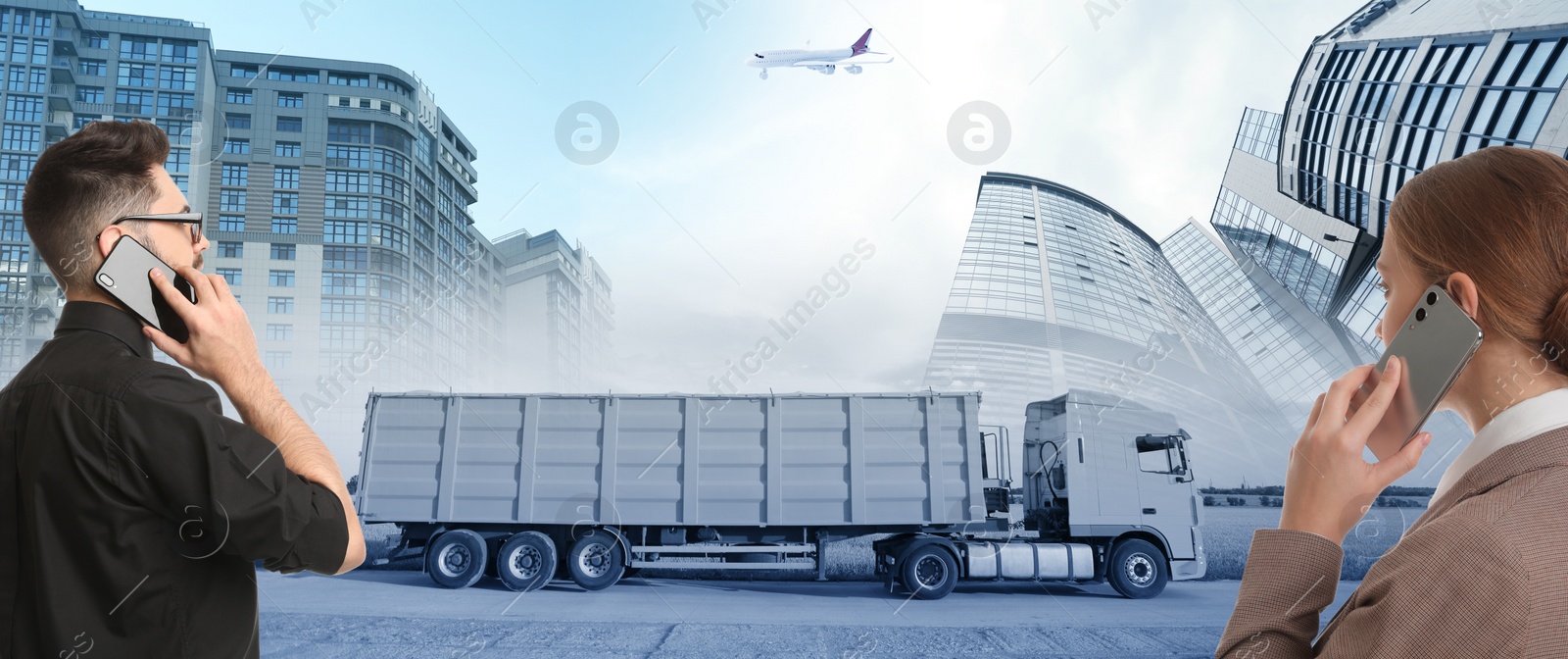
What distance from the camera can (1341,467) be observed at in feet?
2.66

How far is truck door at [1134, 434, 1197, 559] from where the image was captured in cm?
1029

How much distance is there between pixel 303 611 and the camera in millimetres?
8062

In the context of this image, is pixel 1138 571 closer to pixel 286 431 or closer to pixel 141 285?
pixel 286 431

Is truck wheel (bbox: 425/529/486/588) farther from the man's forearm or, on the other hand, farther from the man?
the man's forearm

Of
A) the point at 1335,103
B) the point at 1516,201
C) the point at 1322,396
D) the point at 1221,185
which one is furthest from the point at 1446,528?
the point at 1221,185

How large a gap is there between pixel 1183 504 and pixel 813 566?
489 cm

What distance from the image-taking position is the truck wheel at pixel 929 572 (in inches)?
394

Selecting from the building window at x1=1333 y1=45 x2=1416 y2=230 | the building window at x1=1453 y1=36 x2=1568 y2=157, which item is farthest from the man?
the building window at x1=1333 y1=45 x2=1416 y2=230

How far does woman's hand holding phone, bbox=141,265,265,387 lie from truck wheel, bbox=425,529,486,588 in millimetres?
10466

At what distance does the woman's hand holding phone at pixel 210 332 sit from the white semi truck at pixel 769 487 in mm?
9453

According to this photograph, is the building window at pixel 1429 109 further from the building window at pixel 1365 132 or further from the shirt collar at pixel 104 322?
the shirt collar at pixel 104 322

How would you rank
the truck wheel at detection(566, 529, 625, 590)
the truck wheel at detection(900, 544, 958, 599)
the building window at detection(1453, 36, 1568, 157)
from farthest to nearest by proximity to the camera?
the building window at detection(1453, 36, 1568, 157), the truck wheel at detection(566, 529, 625, 590), the truck wheel at detection(900, 544, 958, 599)

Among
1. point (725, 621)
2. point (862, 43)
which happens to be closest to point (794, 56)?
point (862, 43)

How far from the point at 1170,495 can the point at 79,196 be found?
1122cm
